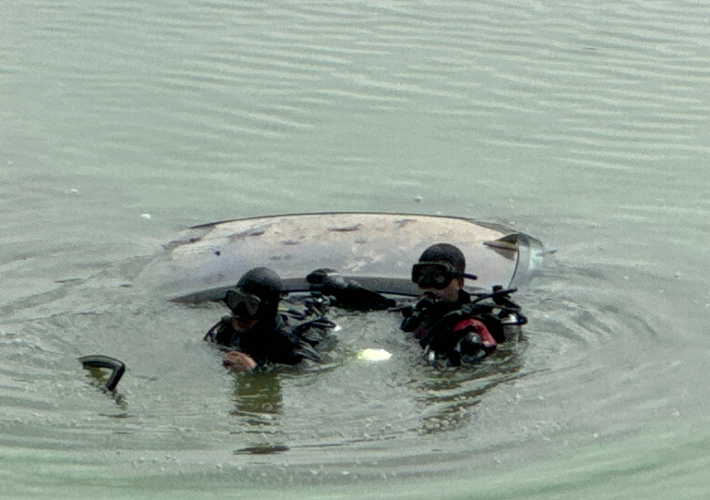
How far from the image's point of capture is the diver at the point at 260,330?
6949 millimetres

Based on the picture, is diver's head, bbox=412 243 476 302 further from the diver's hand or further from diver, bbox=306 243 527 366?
the diver's hand

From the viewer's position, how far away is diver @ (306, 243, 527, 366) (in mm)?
7168

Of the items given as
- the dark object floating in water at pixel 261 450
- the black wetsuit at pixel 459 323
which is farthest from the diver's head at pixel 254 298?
the dark object floating in water at pixel 261 450

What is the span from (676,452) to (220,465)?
207cm

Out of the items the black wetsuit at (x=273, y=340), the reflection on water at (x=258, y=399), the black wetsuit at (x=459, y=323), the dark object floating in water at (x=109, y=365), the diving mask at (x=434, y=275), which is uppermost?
the diving mask at (x=434, y=275)

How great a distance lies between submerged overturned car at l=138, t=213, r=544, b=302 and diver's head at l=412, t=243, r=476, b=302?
53cm

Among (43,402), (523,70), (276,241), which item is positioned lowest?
(43,402)

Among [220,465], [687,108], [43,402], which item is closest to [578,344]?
[220,465]

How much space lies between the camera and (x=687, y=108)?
38.8 feet

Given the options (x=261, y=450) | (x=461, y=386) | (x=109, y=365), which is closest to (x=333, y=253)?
(x=461, y=386)

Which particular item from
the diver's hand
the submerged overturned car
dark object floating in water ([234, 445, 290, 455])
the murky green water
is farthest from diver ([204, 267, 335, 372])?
dark object floating in water ([234, 445, 290, 455])

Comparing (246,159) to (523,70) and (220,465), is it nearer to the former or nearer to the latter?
(523,70)

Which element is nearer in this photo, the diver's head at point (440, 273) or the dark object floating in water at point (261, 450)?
the dark object floating in water at point (261, 450)

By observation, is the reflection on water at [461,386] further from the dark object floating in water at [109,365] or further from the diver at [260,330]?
the dark object floating in water at [109,365]
